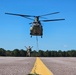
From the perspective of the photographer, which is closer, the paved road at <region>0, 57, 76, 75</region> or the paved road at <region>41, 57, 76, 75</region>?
the paved road at <region>0, 57, 76, 75</region>

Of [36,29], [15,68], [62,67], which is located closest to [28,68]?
[15,68]

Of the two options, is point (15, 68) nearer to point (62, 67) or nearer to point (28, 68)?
point (28, 68)

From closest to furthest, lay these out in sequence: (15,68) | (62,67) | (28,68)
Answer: (15,68) → (28,68) → (62,67)

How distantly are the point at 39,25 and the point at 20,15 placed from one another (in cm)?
656

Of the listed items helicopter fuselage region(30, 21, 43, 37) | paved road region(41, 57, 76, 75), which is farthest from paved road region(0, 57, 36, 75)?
helicopter fuselage region(30, 21, 43, 37)

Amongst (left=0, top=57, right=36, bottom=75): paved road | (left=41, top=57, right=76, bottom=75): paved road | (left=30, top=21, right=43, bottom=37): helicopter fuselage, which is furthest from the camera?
(left=30, top=21, right=43, bottom=37): helicopter fuselage

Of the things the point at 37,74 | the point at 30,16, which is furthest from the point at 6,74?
the point at 30,16

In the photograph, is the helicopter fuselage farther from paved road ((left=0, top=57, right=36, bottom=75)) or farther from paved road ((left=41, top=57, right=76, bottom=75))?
paved road ((left=0, top=57, right=36, bottom=75))

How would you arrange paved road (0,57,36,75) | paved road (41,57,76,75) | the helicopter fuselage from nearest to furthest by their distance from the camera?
paved road (0,57,36,75), paved road (41,57,76,75), the helicopter fuselage

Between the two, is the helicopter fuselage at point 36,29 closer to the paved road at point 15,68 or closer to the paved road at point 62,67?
the paved road at point 62,67

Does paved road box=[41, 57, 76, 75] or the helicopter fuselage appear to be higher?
the helicopter fuselage

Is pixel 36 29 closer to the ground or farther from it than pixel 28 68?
farther from it

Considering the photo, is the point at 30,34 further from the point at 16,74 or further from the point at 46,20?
the point at 16,74

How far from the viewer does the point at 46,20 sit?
6612cm
